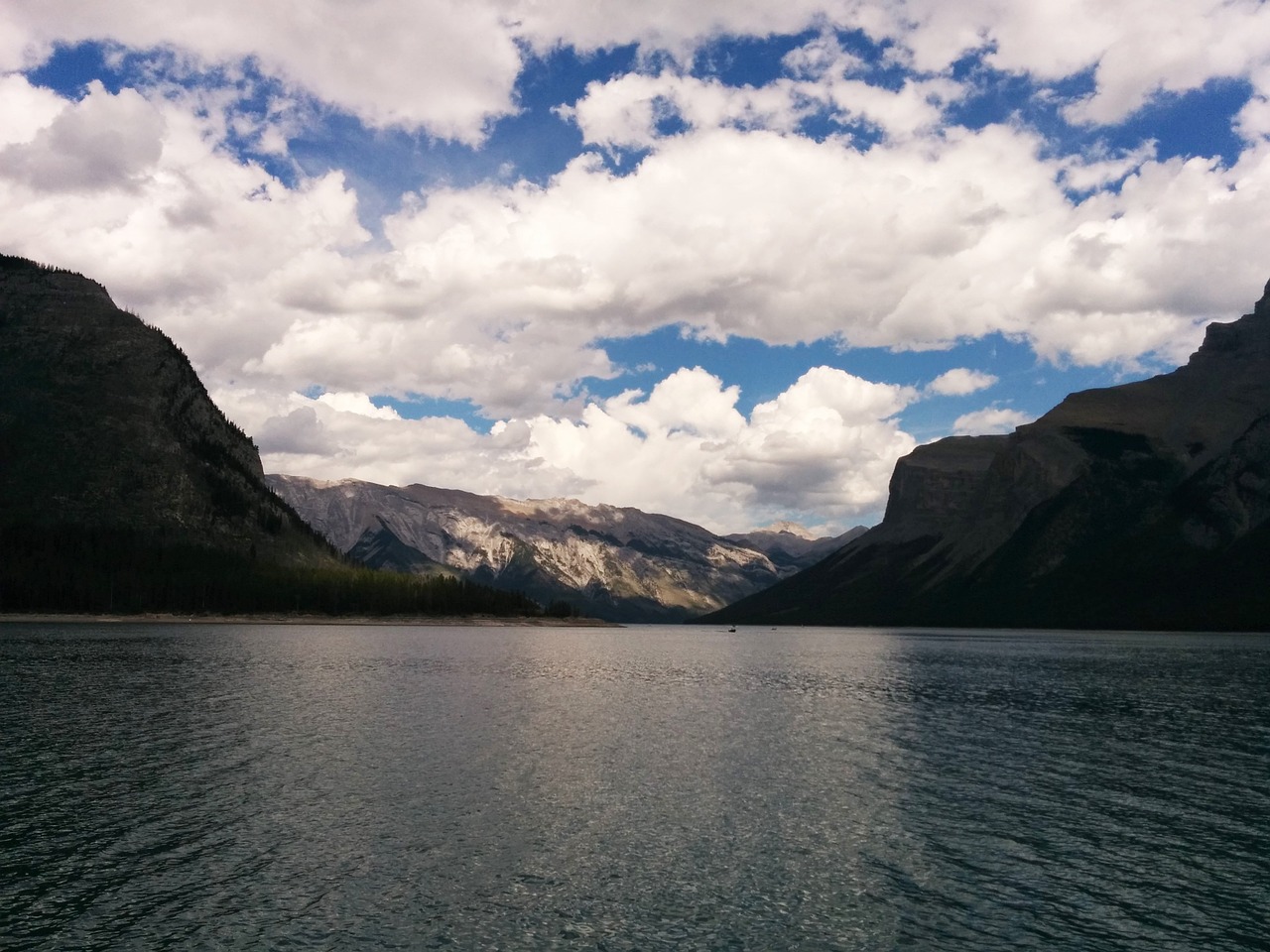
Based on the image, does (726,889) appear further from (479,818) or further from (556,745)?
(556,745)

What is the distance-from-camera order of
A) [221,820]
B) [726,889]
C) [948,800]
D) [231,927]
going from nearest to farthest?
[231,927], [726,889], [221,820], [948,800]

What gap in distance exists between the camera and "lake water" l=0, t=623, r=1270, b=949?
Result: 104 feet

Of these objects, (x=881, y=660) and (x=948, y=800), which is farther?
(x=881, y=660)

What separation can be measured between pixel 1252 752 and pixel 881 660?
395 feet

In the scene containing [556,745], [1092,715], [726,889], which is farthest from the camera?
[1092,715]

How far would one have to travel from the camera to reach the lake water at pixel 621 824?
31.8 meters

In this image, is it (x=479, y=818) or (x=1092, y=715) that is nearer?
(x=479, y=818)

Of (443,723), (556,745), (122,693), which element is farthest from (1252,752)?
(122,693)

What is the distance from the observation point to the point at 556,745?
68688mm

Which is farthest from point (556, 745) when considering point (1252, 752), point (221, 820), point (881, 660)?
point (881, 660)

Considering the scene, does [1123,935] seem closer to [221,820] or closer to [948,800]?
[948,800]

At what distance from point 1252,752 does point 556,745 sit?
52430mm

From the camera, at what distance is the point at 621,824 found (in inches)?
1800

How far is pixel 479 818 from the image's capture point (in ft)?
151
